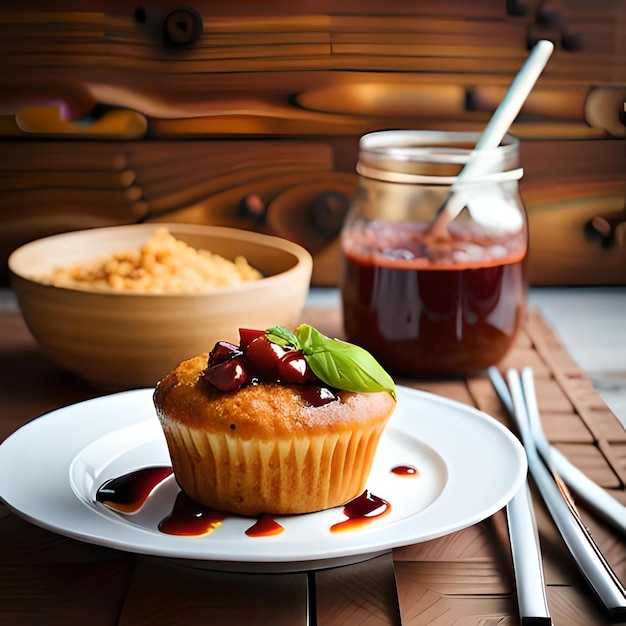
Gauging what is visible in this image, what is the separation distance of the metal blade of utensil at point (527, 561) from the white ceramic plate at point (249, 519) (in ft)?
0.10

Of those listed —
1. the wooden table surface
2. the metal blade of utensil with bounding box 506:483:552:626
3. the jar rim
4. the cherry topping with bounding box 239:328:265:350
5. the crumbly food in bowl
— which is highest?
the jar rim

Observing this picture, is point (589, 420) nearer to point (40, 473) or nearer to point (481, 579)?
point (481, 579)

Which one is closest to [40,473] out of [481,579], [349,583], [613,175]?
[349,583]

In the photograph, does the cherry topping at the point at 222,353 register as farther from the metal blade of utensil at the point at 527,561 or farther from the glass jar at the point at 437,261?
the glass jar at the point at 437,261

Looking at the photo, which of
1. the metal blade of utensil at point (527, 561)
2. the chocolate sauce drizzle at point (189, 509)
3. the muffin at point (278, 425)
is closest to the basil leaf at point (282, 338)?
the muffin at point (278, 425)

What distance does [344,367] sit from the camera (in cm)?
112

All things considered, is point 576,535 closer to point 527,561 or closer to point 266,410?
point 527,561

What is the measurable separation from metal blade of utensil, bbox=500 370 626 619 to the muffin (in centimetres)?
23

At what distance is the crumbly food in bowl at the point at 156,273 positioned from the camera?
160 centimetres

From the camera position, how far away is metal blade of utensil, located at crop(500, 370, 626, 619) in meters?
0.95

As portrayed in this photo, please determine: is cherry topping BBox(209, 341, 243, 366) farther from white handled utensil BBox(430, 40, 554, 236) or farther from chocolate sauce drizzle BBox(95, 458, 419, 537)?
white handled utensil BBox(430, 40, 554, 236)

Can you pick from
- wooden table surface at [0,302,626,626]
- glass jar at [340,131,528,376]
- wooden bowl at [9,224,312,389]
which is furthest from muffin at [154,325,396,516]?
glass jar at [340,131,528,376]

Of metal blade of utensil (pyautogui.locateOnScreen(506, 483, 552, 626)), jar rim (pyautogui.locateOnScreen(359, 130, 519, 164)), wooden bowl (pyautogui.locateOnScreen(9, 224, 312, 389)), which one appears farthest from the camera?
jar rim (pyautogui.locateOnScreen(359, 130, 519, 164))

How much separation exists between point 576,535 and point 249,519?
37 cm
